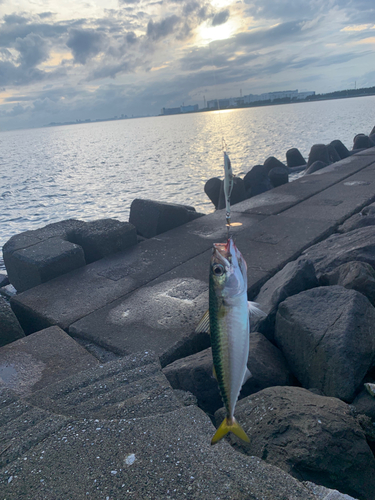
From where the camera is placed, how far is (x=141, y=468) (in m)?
1.74

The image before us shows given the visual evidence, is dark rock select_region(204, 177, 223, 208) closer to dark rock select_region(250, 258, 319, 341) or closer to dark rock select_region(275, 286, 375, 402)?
dark rock select_region(250, 258, 319, 341)

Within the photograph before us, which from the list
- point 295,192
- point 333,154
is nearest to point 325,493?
point 295,192

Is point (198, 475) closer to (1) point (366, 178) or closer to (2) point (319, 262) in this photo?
(2) point (319, 262)

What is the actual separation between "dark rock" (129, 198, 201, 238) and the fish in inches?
215

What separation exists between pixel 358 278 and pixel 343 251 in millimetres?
834

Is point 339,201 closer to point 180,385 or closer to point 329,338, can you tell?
point 329,338

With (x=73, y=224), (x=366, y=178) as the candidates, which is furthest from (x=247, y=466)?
(x=366, y=178)

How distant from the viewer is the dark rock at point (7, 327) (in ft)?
11.8

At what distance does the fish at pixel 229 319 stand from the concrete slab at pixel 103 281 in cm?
298

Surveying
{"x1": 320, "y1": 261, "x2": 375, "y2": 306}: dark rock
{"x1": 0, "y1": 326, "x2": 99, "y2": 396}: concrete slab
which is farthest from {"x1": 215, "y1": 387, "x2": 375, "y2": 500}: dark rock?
{"x1": 0, "y1": 326, "x2": 99, "y2": 396}: concrete slab

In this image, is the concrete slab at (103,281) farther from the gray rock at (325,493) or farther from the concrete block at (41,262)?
the gray rock at (325,493)

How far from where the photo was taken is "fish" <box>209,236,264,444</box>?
115 centimetres

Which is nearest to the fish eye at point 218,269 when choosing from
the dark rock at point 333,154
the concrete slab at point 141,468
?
the concrete slab at point 141,468

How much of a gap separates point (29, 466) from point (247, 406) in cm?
123
